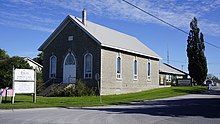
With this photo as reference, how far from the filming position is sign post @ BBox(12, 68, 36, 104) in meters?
24.5

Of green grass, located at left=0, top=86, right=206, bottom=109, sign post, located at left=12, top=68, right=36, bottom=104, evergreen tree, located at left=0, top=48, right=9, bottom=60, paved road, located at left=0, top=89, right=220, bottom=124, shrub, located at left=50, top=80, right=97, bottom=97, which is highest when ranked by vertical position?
evergreen tree, located at left=0, top=48, right=9, bottom=60

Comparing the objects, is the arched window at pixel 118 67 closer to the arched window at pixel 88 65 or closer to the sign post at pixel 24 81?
the arched window at pixel 88 65

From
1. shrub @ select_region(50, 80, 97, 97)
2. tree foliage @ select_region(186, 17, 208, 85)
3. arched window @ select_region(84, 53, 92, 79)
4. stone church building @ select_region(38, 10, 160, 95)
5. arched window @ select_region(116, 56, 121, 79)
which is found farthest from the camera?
tree foliage @ select_region(186, 17, 208, 85)

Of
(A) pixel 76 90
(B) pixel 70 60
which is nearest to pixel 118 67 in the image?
(B) pixel 70 60

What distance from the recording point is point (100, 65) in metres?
33.9

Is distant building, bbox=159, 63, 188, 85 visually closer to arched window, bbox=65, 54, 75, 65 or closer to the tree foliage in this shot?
the tree foliage

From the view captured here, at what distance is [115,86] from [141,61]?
315 inches

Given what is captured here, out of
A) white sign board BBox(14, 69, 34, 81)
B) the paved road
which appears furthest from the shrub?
the paved road

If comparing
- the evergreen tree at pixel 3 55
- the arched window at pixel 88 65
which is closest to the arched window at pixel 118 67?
the arched window at pixel 88 65

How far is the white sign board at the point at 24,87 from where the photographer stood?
24494 millimetres

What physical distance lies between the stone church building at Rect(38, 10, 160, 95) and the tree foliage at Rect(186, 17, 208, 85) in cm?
2396

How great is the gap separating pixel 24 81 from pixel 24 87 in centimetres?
47

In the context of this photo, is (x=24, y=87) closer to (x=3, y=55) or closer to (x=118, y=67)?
(x=118, y=67)

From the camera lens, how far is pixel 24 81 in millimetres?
25000
